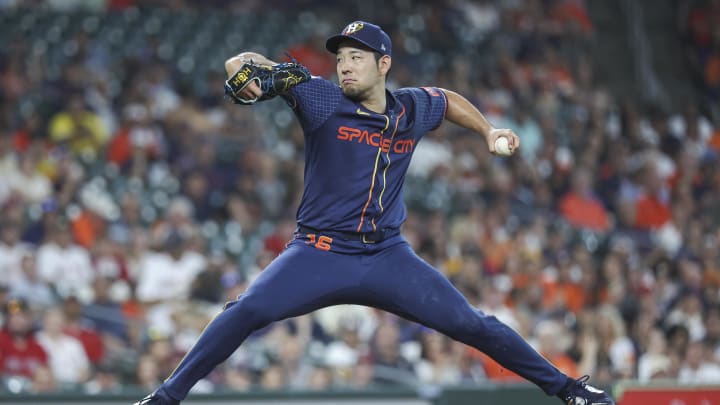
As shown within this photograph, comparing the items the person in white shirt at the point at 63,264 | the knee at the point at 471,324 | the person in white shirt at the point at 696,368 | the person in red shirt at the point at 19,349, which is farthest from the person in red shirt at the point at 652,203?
the knee at the point at 471,324

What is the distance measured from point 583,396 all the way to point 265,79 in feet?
7.24

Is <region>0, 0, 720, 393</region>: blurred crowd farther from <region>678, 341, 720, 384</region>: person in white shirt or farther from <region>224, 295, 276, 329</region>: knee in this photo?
<region>224, 295, 276, 329</region>: knee

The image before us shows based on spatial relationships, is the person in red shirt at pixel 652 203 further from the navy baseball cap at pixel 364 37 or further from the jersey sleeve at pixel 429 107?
the navy baseball cap at pixel 364 37

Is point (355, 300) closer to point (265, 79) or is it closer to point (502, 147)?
point (502, 147)

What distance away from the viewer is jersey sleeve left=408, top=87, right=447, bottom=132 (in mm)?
6125

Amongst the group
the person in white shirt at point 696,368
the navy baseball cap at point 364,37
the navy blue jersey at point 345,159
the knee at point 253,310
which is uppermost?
the navy baseball cap at point 364,37

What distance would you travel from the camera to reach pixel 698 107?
56.4ft

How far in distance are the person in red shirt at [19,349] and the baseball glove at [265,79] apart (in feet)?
15.0

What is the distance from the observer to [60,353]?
9.49 metres

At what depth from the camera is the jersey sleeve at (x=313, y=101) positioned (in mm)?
5625

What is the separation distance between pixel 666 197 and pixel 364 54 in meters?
9.67

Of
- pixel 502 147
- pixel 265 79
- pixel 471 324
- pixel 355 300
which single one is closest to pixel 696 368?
pixel 471 324

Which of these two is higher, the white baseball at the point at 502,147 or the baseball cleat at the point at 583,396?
the white baseball at the point at 502,147

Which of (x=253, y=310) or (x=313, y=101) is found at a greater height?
(x=313, y=101)
